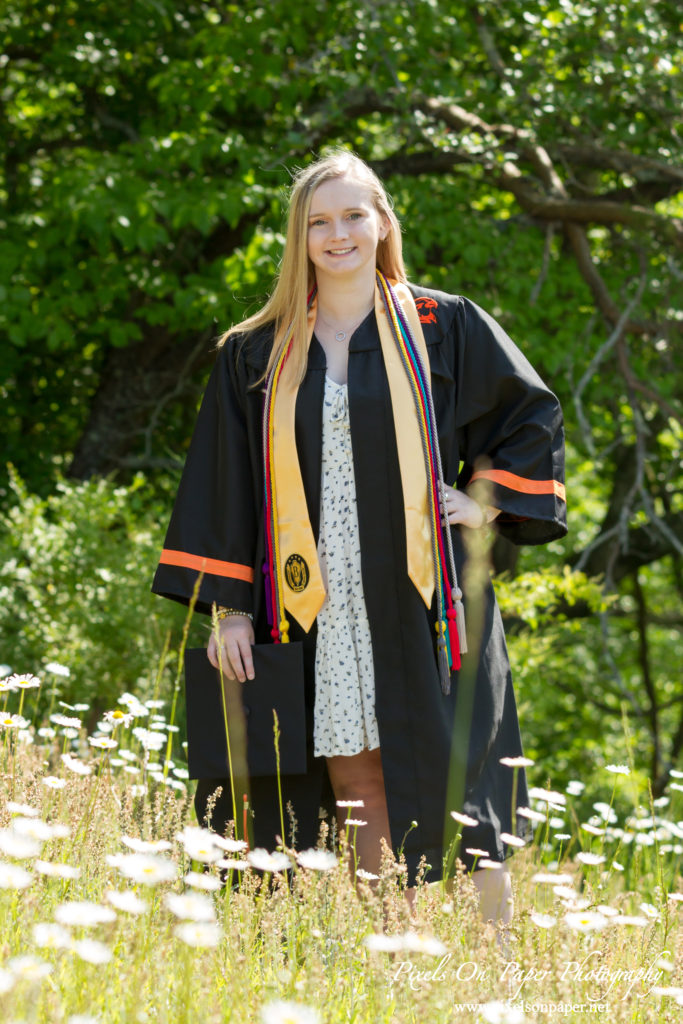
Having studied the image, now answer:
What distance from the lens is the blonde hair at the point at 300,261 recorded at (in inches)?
111

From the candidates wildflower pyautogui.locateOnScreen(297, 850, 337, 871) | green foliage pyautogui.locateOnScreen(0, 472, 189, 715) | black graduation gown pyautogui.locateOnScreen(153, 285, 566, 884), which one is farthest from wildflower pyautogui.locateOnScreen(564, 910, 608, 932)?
green foliage pyautogui.locateOnScreen(0, 472, 189, 715)

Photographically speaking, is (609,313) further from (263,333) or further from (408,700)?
(408,700)

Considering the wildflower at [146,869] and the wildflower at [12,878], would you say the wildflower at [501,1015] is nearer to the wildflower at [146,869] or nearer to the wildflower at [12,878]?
the wildflower at [146,869]

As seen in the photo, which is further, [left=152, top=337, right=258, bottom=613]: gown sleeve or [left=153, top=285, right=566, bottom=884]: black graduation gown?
[left=152, top=337, right=258, bottom=613]: gown sleeve

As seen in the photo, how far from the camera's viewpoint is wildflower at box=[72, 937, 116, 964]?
1386 millimetres

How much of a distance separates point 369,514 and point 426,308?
1.87ft

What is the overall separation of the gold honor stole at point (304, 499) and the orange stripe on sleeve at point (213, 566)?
114 millimetres

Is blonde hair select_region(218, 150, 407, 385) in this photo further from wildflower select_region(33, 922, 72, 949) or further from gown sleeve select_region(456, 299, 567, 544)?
wildflower select_region(33, 922, 72, 949)

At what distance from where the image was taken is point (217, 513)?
2.87 metres

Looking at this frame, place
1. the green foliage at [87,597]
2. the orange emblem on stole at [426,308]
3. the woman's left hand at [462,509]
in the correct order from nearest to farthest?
the woman's left hand at [462,509]
the orange emblem on stole at [426,308]
the green foliage at [87,597]

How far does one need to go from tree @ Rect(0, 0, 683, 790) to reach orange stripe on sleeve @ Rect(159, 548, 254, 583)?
2.66 m

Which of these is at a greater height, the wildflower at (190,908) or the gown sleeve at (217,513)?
the gown sleeve at (217,513)

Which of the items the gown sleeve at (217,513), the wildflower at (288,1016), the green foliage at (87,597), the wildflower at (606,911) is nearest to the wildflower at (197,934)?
the wildflower at (288,1016)

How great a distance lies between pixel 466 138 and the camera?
5.57 m
